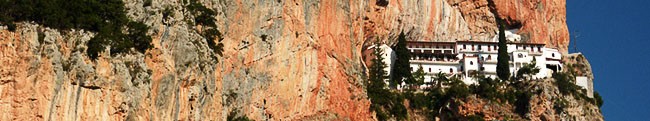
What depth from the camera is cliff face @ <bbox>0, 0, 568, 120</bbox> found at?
120 feet

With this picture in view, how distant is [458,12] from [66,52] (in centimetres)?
5644

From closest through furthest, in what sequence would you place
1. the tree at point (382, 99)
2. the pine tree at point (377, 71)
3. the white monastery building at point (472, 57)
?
the tree at point (382, 99) → the pine tree at point (377, 71) → the white monastery building at point (472, 57)

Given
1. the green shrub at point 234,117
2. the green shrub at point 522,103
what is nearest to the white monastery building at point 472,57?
the green shrub at point 522,103

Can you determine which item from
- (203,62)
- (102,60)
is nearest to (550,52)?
(203,62)

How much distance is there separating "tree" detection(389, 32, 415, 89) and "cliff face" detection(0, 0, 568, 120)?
2.18 metres

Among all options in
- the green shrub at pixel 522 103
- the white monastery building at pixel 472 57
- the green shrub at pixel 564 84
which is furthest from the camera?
the white monastery building at pixel 472 57

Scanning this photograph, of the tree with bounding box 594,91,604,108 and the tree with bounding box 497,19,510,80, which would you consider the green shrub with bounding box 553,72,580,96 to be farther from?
the tree with bounding box 497,19,510,80

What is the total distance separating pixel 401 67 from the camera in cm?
8038

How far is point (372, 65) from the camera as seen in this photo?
78.8 metres

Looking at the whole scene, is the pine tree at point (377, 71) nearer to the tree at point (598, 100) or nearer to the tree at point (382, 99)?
the tree at point (382, 99)

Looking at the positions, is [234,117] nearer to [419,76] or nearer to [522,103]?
[522,103]

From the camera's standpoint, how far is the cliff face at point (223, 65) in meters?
36.7

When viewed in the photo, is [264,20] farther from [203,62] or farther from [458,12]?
[458,12]

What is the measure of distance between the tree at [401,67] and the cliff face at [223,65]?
218cm
